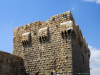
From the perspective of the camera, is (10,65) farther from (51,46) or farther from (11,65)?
(51,46)

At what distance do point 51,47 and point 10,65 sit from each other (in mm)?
4440

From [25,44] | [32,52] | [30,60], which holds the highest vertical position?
[25,44]

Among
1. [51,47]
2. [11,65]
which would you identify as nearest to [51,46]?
[51,47]

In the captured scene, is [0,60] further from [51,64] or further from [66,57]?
[66,57]

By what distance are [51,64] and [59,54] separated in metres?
1.18

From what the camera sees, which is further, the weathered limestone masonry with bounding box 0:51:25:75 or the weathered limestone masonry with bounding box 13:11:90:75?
the weathered limestone masonry with bounding box 0:51:25:75

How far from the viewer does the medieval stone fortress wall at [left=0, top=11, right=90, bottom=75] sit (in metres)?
10.7

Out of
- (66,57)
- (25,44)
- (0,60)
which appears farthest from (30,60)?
(66,57)

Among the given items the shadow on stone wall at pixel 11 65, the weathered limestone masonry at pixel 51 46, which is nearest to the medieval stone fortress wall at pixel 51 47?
the weathered limestone masonry at pixel 51 46

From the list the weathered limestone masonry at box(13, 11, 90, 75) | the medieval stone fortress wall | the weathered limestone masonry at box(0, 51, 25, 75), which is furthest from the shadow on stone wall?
the weathered limestone masonry at box(13, 11, 90, 75)

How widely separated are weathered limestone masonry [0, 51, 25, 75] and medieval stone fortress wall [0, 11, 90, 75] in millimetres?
433

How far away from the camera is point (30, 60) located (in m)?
12.5

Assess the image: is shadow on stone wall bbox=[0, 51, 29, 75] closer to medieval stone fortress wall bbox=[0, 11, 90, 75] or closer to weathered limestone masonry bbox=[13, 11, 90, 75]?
Answer: medieval stone fortress wall bbox=[0, 11, 90, 75]

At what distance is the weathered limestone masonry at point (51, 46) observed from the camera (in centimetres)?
1068
